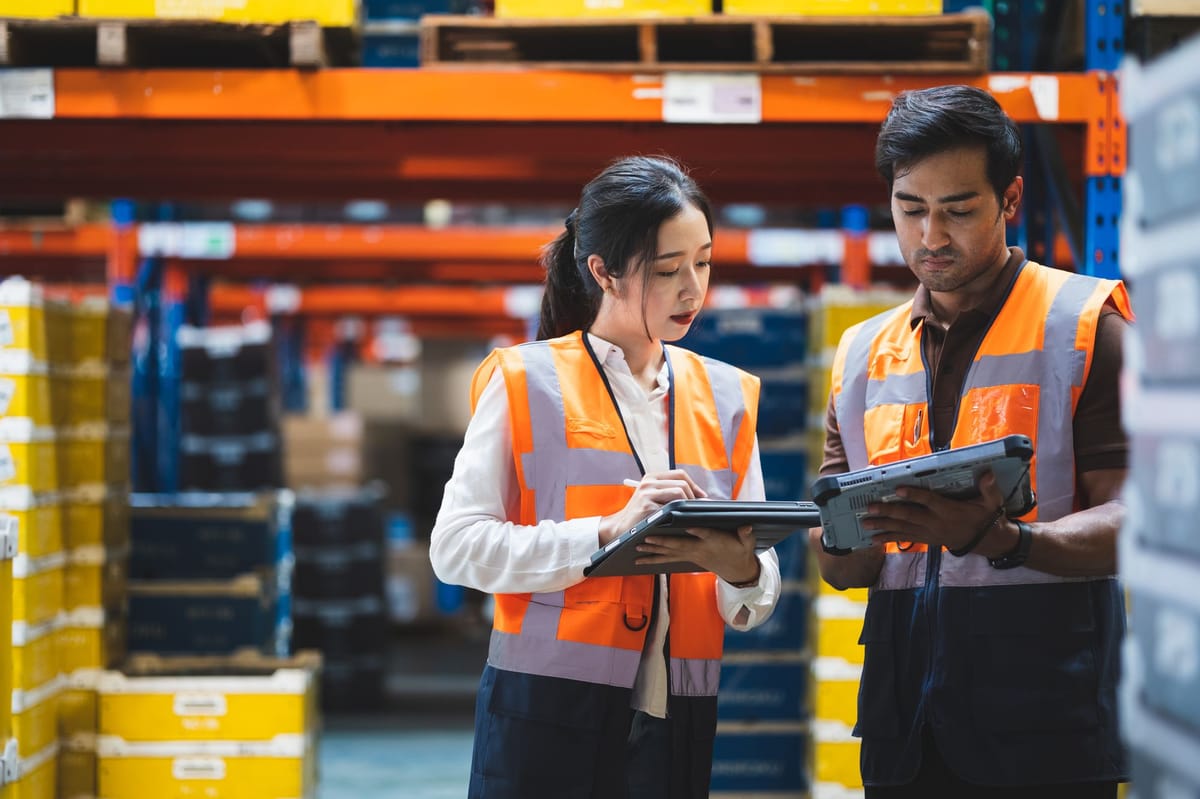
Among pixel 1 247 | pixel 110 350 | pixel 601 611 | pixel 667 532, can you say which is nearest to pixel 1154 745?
pixel 667 532

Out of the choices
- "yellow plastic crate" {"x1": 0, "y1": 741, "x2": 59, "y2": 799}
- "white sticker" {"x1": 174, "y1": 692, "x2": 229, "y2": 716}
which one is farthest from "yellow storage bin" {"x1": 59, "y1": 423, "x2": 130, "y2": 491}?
"yellow plastic crate" {"x1": 0, "y1": 741, "x2": 59, "y2": 799}

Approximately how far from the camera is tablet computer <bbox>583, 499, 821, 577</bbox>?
204 cm

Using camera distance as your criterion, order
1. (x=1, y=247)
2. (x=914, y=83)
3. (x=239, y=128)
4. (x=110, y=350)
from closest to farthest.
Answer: (x=914, y=83)
(x=239, y=128)
(x=110, y=350)
(x=1, y=247)

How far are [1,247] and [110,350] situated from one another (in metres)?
4.20

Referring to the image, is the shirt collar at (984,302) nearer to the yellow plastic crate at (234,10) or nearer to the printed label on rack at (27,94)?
the yellow plastic crate at (234,10)

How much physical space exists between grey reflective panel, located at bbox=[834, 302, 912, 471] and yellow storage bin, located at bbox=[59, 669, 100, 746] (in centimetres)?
363

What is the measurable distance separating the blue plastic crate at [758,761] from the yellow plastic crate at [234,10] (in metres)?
3.43

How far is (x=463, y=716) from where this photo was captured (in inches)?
360

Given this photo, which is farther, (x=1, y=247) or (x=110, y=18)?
(x=1, y=247)

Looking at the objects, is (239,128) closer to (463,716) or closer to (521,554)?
(521,554)

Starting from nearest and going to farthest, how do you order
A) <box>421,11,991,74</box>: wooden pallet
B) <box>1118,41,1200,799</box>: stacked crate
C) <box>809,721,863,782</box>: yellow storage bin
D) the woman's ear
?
1. <box>1118,41,1200,799</box>: stacked crate
2. the woman's ear
3. <box>421,11,991,74</box>: wooden pallet
4. <box>809,721,863,782</box>: yellow storage bin

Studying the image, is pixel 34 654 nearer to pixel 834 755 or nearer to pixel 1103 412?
pixel 834 755

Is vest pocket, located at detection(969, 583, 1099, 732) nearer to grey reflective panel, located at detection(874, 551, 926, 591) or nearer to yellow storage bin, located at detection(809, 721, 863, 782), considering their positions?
grey reflective panel, located at detection(874, 551, 926, 591)

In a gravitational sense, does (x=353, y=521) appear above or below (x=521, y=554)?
below
